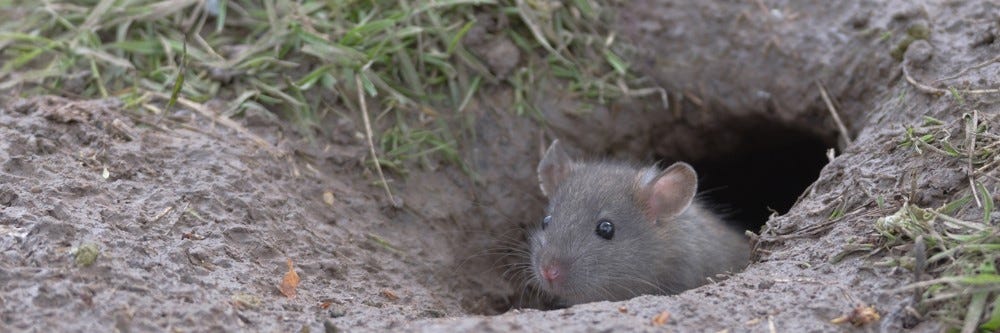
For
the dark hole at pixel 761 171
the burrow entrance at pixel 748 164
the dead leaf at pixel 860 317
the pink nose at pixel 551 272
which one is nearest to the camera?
the dead leaf at pixel 860 317

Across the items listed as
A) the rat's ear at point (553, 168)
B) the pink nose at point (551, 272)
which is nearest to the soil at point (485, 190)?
the rat's ear at point (553, 168)

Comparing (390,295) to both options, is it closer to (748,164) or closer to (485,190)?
(485,190)

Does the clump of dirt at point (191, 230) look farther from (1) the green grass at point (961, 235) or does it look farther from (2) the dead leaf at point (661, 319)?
(1) the green grass at point (961, 235)

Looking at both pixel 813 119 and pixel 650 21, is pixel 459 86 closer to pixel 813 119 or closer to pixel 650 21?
pixel 650 21

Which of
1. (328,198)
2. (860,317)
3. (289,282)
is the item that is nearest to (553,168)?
(328,198)

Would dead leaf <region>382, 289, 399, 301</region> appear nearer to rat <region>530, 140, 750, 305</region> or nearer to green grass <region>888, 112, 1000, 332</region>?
rat <region>530, 140, 750, 305</region>

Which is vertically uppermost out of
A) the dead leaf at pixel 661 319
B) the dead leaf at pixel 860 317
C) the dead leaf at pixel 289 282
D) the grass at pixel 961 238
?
the grass at pixel 961 238
